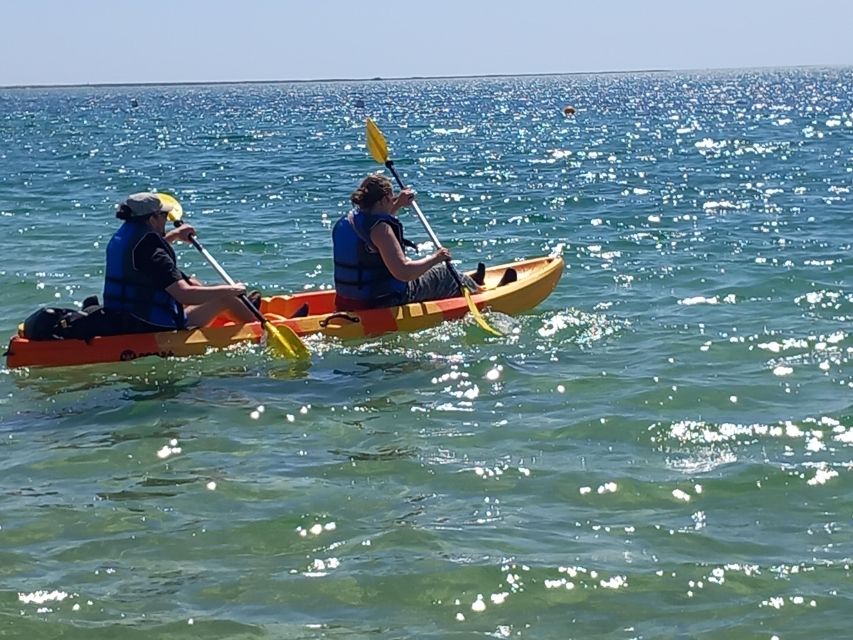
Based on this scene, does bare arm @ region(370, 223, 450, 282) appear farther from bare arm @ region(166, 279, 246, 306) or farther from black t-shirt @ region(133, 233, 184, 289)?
black t-shirt @ region(133, 233, 184, 289)

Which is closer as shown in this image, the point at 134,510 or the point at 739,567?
the point at 739,567

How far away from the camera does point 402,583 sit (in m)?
4.73

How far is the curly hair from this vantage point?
867 cm

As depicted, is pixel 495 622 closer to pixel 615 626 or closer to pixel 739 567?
pixel 615 626

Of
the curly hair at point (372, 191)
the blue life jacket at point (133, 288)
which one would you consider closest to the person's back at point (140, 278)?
the blue life jacket at point (133, 288)

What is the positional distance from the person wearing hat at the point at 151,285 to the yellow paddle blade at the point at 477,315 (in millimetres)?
1750

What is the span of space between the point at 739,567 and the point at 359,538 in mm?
1625

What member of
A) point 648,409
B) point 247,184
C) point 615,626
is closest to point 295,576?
point 615,626

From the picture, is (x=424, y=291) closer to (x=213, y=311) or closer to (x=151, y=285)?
(x=213, y=311)

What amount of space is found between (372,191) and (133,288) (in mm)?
1871

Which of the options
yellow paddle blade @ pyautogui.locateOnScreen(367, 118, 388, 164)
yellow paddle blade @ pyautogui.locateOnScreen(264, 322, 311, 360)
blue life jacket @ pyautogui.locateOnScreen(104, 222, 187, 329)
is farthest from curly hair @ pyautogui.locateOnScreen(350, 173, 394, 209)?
yellow paddle blade @ pyautogui.locateOnScreen(367, 118, 388, 164)

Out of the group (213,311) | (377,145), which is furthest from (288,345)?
(377,145)

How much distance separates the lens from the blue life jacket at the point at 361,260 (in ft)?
29.1

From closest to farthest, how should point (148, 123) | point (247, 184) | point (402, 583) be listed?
1. point (402, 583)
2. point (247, 184)
3. point (148, 123)
